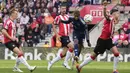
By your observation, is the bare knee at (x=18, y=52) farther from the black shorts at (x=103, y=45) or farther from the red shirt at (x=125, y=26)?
the red shirt at (x=125, y=26)

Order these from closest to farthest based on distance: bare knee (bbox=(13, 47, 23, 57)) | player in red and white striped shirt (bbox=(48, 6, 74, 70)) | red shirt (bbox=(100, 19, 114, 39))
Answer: red shirt (bbox=(100, 19, 114, 39)), bare knee (bbox=(13, 47, 23, 57)), player in red and white striped shirt (bbox=(48, 6, 74, 70))

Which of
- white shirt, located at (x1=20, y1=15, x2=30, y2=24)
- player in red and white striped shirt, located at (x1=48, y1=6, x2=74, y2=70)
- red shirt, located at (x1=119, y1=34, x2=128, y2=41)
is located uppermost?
player in red and white striped shirt, located at (x1=48, y1=6, x2=74, y2=70)

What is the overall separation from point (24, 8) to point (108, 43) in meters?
17.8

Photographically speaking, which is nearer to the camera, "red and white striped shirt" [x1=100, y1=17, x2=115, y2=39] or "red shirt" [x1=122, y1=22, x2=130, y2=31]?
"red and white striped shirt" [x1=100, y1=17, x2=115, y2=39]

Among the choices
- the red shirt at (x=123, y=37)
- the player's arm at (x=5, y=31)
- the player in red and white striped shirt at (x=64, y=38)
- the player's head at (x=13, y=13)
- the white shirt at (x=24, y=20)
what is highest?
the player's head at (x=13, y=13)

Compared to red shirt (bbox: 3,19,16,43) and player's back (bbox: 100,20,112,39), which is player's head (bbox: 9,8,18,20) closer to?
red shirt (bbox: 3,19,16,43)

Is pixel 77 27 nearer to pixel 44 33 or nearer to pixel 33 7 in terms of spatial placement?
pixel 44 33

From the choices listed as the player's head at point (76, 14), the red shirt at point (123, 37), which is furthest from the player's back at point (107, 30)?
the red shirt at point (123, 37)

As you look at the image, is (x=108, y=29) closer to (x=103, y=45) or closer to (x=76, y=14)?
(x=103, y=45)

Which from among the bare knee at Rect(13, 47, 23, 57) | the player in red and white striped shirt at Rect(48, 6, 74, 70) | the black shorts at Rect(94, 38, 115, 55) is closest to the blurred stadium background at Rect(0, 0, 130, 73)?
the player in red and white striped shirt at Rect(48, 6, 74, 70)

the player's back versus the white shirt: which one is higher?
the player's back

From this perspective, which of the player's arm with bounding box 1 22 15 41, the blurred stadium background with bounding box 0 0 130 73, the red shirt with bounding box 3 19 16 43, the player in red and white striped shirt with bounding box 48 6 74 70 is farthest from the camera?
the blurred stadium background with bounding box 0 0 130 73

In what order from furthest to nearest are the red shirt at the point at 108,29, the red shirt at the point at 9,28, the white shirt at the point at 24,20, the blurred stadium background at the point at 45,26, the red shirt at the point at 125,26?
the white shirt at the point at 24,20
the red shirt at the point at 125,26
the blurred stadium background at the point at 45,26
the red shirt at the point at 9,28
the red shirt at the point at 108,29

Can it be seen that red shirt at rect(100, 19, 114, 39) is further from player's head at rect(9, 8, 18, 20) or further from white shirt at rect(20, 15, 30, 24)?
white shirt at rect(20, 15, 30, 24)
